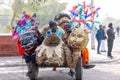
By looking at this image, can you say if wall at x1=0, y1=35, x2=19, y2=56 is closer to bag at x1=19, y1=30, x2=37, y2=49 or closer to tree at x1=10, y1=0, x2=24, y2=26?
bag at x1=19, y1=30, x2=37, y2=49

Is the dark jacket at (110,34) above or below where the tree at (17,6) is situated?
below

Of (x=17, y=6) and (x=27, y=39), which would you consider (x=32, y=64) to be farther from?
(x=17, y=6)

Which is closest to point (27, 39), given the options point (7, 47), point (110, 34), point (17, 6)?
point (110, 34)

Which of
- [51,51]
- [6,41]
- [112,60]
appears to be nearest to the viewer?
[51,51]

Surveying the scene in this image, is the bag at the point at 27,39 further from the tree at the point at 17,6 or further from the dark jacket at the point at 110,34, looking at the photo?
the tree at the point at 17,6

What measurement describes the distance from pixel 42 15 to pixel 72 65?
48.4m

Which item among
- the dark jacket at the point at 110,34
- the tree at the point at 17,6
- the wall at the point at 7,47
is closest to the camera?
the dark jacket at the point at 110,34

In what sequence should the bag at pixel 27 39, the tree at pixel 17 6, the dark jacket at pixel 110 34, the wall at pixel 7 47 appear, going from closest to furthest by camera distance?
the bag at pixel 27 39 < the dark jacket at pixel 110 34 < the wall at pixel 7 47 < the tree at pixel 17 6

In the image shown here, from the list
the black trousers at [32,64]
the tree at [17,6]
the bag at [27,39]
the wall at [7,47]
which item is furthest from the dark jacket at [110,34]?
the tree at [17,6]

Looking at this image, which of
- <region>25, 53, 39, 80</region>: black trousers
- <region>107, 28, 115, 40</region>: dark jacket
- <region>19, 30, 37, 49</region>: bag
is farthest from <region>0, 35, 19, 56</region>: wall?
<region>19, 30, 37, 49</region>: bag

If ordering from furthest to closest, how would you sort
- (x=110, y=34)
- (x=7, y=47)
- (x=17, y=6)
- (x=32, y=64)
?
(x=17, y=6), (x=7, y=47), (x=110, y=34), (x=32, y=64)

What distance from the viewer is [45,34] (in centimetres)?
938

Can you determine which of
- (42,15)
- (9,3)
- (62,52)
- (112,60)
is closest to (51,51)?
(62,52)

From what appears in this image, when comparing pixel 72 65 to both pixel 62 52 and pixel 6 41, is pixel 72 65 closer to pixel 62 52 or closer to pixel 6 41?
pixel 62 52
